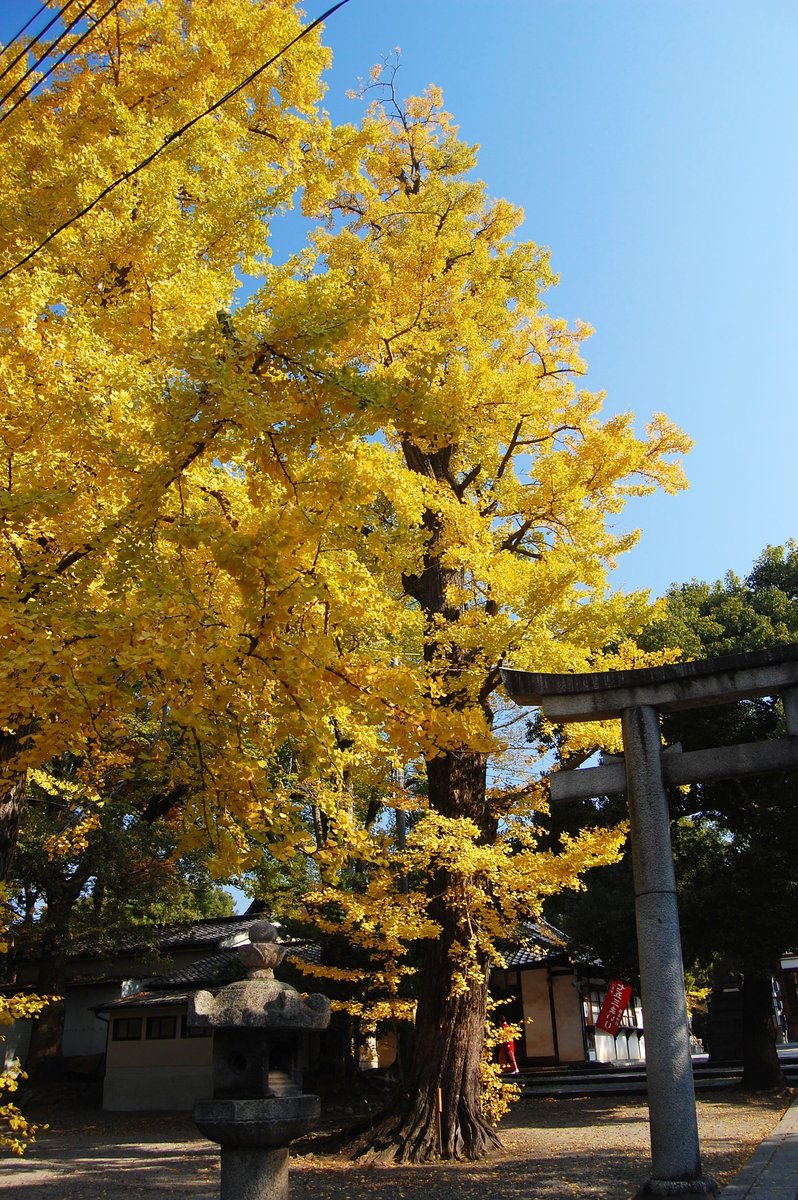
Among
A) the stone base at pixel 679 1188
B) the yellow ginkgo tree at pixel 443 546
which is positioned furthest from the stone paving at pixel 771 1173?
the yellow ginkgo tree at pixel 443 546

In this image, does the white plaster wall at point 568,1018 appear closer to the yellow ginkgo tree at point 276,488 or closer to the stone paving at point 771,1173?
the stone paving at point 771,1173

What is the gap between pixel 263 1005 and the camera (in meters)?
5.12

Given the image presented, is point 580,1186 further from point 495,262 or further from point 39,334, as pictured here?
point 495,262

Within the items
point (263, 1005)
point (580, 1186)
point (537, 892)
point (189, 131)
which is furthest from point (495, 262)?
point (580, 1186)

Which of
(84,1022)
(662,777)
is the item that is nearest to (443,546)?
(662,777)

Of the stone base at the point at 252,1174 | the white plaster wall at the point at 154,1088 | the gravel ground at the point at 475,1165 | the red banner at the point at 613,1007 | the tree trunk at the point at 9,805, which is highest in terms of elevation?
the tree trunk at the point at 9,805

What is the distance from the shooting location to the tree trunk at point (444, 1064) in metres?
10.0

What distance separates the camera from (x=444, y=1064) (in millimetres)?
10195

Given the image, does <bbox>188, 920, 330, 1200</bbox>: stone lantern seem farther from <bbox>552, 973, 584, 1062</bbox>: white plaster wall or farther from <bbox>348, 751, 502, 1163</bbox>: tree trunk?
<bbox>552, 973, 584, 1062</bbox>: white plaster wall

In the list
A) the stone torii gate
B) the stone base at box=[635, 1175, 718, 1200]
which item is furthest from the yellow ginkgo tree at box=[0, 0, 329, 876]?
the stone base at box=[635, 1175, 718, 1200]

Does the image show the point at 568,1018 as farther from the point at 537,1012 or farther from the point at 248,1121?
the point at 248,1121

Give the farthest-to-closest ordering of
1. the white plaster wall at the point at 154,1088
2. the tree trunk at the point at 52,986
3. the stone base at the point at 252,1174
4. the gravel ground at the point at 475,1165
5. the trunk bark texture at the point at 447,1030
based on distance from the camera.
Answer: the white plaster wall at the point at 154,1088, the tree trunk at the point at 52,986, the trunk bark texture at the point at 447,1030, the gravel ground at the point at 475,1165, the stone base at the point at 252,1174

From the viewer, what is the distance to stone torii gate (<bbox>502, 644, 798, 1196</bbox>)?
20.3ft

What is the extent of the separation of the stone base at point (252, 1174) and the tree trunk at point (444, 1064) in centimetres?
511
